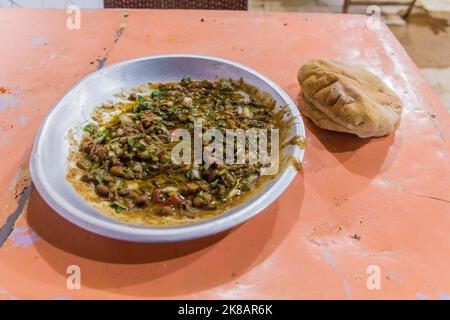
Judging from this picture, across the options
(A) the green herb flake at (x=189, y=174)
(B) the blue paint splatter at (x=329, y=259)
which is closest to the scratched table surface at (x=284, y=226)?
(B) the blue paint splatter at (x=329, y=259)

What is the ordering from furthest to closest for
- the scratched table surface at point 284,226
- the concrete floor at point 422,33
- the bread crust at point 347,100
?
the concrete floor at point 422,33 < the bread crust at point 347,100 < the scratched table surface at point 284,226

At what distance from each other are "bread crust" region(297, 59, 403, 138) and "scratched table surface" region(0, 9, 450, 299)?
0.07 m

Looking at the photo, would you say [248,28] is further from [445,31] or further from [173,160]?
[445,31]

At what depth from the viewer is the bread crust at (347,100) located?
119 cm

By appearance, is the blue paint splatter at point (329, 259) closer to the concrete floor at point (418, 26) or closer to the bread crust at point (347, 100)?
the bread crust at point (347, 100)

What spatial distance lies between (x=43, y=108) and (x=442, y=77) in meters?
3.23

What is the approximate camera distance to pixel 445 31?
3797 mm

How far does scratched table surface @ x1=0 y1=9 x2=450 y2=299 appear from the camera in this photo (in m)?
0.90

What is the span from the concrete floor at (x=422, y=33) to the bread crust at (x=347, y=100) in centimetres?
209

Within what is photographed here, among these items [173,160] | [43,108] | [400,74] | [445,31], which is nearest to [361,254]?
[173,160]

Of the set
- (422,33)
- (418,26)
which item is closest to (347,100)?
(422,33)

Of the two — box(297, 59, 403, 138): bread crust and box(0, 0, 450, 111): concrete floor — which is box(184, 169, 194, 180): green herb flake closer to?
box(297, 59, 403, 138): bread crust

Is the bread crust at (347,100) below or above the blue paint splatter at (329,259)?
above

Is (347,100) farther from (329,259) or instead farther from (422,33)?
(422,33)
